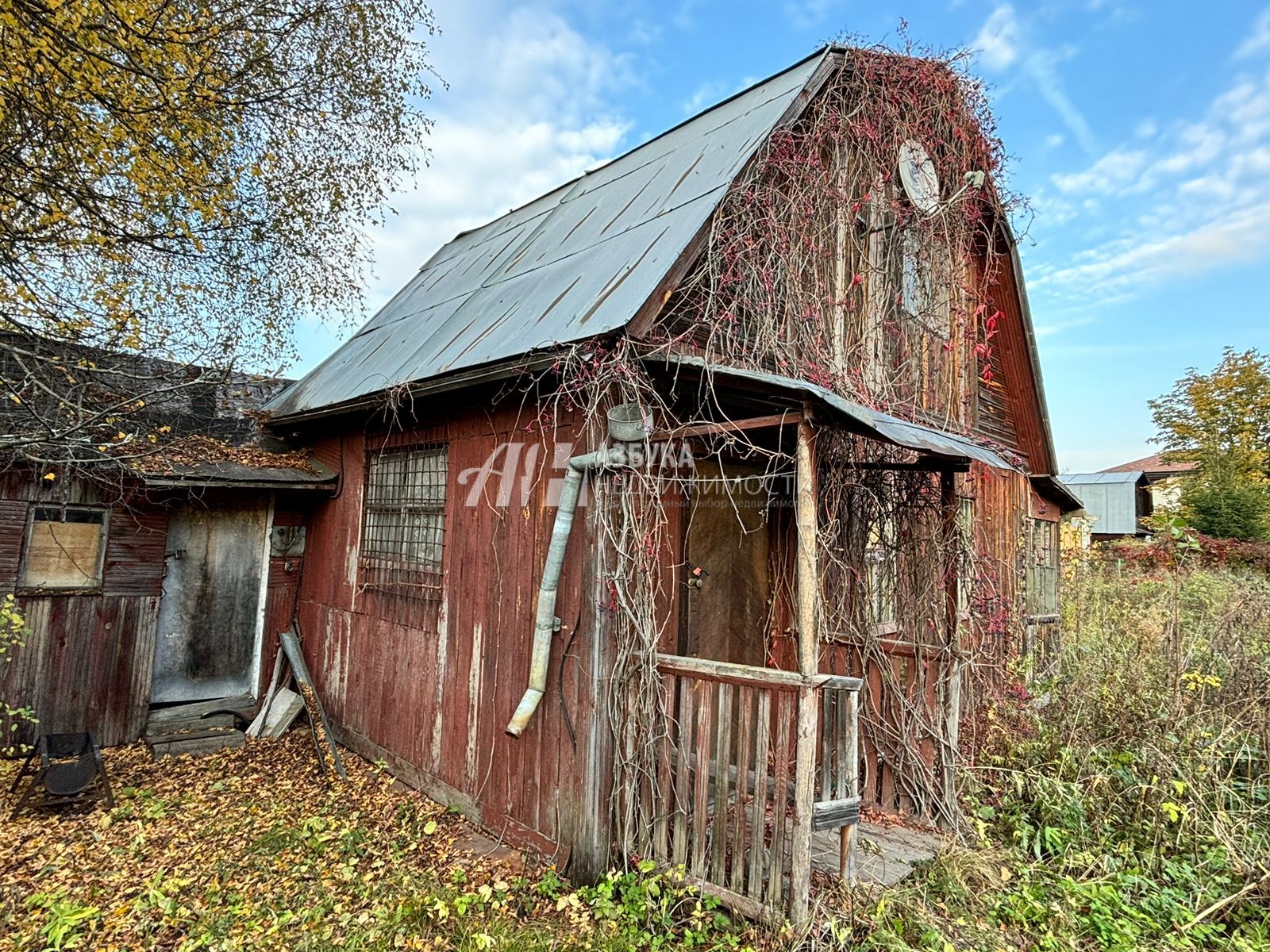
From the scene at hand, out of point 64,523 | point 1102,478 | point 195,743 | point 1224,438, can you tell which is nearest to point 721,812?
point 195,743

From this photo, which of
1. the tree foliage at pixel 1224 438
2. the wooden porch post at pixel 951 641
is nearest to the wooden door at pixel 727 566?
the wooden porch post at pixel 951 641

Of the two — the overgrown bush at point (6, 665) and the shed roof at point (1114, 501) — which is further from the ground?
the shed roof at point (1114, 501)

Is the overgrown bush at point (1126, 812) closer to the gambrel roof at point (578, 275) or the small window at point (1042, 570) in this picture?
the small window at point (1042, 570)

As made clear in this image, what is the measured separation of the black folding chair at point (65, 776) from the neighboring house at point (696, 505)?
6.07 ft

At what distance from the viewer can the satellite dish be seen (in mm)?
5898

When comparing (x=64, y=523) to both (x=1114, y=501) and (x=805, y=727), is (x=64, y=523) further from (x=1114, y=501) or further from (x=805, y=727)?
(x=1114, y=501)

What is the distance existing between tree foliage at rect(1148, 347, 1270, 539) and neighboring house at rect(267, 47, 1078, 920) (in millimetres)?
18506

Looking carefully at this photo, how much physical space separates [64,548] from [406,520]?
10.3 ft

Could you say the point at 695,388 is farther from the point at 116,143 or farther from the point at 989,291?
the point at 116,143

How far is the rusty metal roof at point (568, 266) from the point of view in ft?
13.3

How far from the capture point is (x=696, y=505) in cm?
467

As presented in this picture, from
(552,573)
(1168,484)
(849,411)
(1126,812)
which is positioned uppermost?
(1168,484)

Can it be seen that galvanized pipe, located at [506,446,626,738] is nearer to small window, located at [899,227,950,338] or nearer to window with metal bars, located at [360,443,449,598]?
window with metal bars, located at [360,443,449,598]

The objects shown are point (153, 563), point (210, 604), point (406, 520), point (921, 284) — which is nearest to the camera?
point (406, 520)
